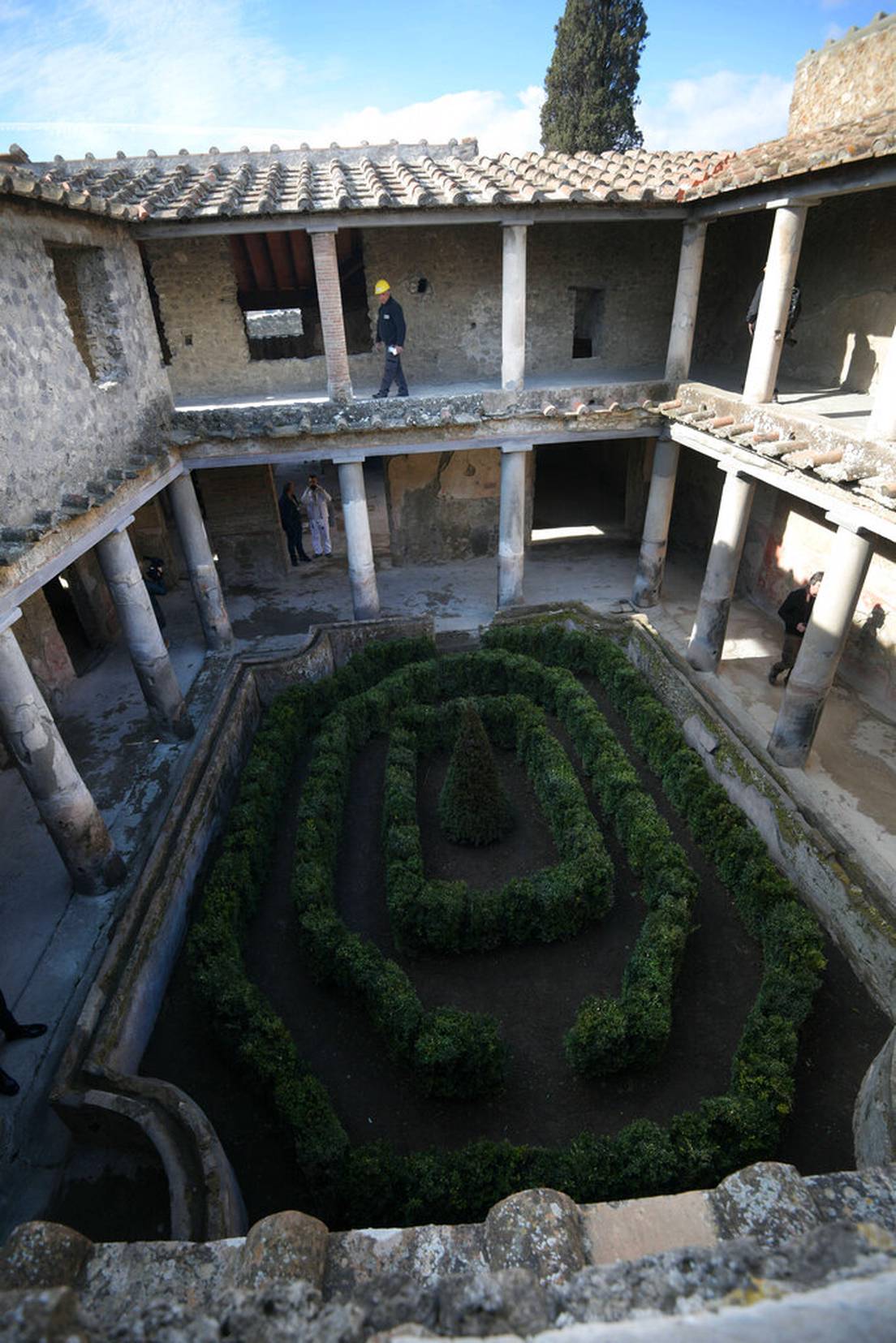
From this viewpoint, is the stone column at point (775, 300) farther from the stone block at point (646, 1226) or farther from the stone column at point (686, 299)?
the stone block at point (646, 1226)

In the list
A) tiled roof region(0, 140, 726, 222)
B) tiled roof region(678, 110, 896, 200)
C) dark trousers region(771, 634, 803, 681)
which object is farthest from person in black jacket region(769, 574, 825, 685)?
tiled roof region(0, 140, 726, 222)

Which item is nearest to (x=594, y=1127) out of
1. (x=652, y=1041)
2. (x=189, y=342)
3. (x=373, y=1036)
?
(x=652, y=1041)

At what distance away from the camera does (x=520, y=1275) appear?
4.59 feet

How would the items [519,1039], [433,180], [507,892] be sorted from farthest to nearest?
[433,180], [507,892], [519,1039]

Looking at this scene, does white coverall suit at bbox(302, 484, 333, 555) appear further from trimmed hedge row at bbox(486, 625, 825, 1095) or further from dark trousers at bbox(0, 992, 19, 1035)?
dark trousers at bbox(0, 992, 19, 1035)

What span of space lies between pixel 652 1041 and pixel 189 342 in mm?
12044

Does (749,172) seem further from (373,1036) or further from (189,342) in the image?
(373,1036)

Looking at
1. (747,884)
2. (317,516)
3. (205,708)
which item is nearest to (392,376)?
(317,516)

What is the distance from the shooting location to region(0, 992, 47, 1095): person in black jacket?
5.66m

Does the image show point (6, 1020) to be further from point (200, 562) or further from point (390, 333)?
point (390, 333)

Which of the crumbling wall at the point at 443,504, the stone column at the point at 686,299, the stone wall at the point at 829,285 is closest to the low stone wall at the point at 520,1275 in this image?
the stone wall at the point at 829,285

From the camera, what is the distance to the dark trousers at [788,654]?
10.3 meters

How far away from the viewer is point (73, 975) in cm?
660

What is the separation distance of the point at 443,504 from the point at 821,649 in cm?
889
